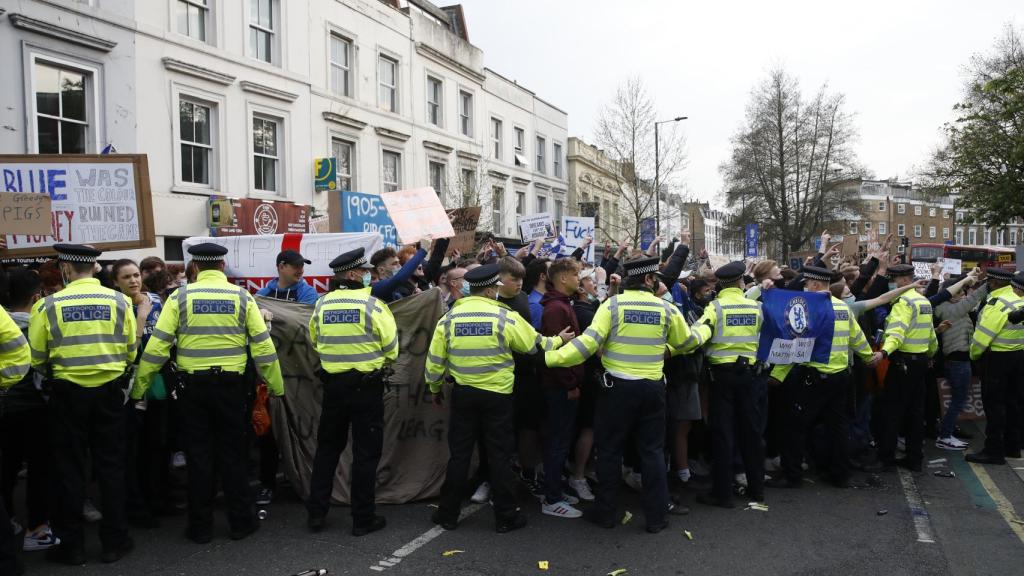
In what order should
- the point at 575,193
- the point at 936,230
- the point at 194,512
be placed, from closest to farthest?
the point at 194,512 → the point at 575,193 → the point at 936,230

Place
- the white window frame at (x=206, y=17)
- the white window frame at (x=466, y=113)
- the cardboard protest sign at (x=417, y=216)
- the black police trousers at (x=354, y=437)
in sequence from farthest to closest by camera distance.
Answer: the white window frame at (x=466, y=113), the white window frame at (x=206, y=17), the cardboard protest sign at (x=417, y=216), the black police trousers at (x=354, y=437)

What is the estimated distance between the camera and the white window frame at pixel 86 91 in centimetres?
1227

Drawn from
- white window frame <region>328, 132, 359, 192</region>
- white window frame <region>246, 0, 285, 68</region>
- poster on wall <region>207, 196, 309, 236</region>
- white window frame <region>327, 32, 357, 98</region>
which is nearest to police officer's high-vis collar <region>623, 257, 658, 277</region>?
poster on wall <region>207, 196, 309, 236</region>

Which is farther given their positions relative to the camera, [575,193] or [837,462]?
[575,193]

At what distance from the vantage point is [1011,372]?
24.7 ft

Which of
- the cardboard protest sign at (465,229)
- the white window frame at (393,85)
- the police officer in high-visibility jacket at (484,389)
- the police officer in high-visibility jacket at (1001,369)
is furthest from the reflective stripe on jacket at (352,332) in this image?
the white window frame at (393,85)

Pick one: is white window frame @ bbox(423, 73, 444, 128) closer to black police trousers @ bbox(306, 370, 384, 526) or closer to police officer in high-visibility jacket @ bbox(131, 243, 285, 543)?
police officer in high-visibility jacket @ bbox(131, 243, 285, 543)

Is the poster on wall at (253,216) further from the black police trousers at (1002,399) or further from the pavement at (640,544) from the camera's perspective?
the black police trousers at (1002,399)

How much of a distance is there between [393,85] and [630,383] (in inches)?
726

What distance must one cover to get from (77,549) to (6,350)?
1.41 metres

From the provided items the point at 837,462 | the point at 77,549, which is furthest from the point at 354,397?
the point at 837,462

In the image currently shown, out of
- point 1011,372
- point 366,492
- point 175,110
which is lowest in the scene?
point 366,492

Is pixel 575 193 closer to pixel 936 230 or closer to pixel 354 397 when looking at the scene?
pixel 354 397

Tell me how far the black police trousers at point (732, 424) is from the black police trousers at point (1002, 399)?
310 centimetres
